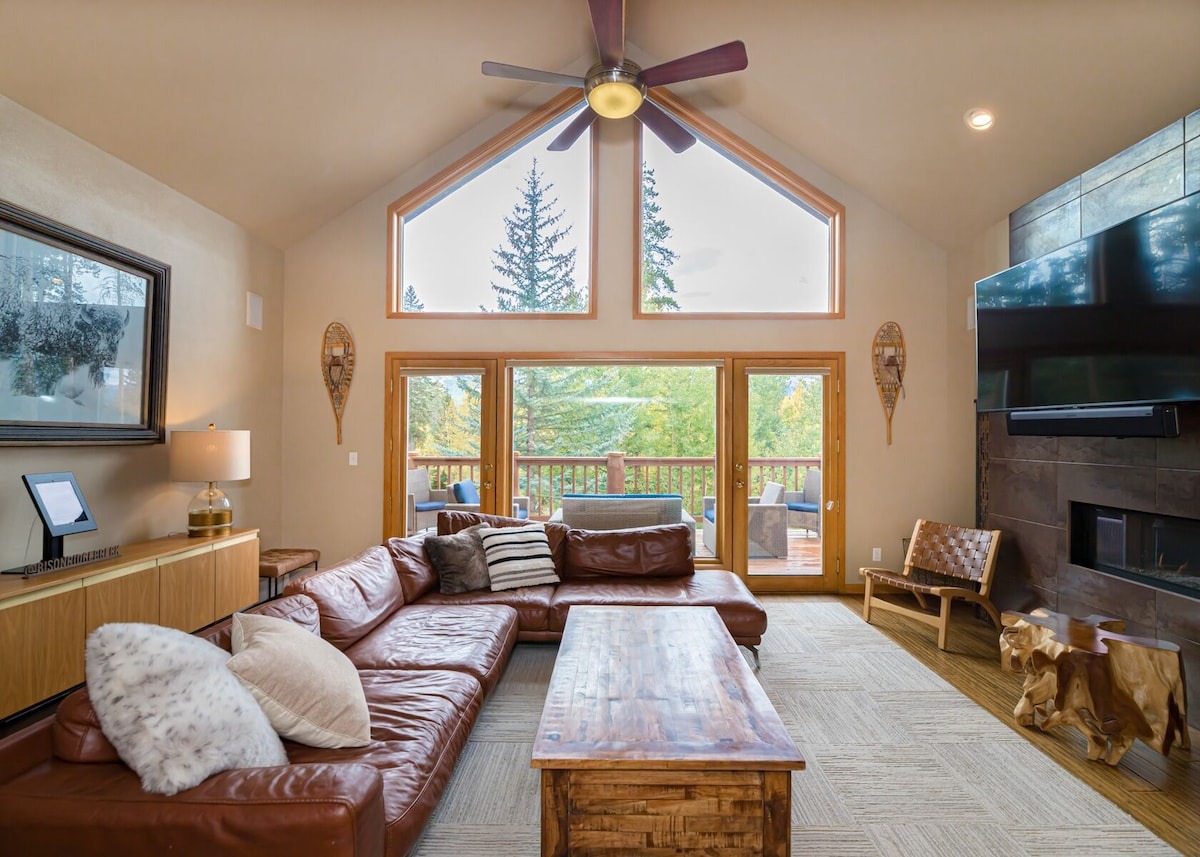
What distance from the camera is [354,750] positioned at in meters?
1.81

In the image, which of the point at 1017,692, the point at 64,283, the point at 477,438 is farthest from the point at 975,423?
the point at 64,283

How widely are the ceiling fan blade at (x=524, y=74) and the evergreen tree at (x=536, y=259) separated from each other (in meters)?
1.68

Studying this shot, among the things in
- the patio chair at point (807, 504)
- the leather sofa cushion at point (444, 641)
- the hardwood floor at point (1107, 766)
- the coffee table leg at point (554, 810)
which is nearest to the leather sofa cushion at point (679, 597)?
the leather sofa cushion at point (444, 641)

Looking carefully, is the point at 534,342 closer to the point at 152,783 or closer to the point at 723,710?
the point at 723,710

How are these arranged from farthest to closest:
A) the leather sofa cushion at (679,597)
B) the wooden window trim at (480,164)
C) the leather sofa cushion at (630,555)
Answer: the wooden window trim at (480,164) → the leather sofa cushion at (630,555) → the leather sofa cushion at (679,597)

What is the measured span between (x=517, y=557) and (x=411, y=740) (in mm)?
1922

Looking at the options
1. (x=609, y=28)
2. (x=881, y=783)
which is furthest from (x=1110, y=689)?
(x=609, y=28)

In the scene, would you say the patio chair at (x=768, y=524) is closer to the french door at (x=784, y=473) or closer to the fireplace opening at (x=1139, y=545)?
the french door at (x=784, y=473)

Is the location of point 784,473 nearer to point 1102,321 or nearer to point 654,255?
point 654,255

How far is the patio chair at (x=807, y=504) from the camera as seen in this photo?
518 cm

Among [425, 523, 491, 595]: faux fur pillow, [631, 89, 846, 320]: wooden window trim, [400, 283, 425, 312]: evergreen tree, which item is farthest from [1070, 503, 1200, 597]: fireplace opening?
[400, 283, 425, 312]: evergreen tree

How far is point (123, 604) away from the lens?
2.98 metres

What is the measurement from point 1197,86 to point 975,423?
99.8 inches

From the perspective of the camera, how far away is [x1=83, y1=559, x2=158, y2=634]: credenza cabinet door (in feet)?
9.26
